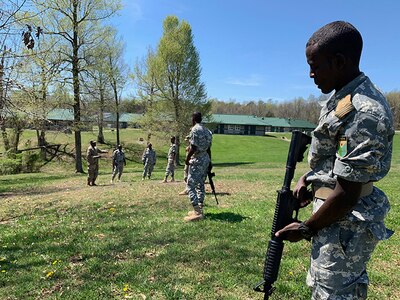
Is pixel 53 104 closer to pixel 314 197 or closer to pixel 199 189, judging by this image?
pixel 199 189

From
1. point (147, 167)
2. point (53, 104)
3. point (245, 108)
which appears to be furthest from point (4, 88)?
point (245, 108)

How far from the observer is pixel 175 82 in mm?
37219


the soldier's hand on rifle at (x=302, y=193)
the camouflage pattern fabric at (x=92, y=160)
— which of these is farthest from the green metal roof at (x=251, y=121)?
the soldier's hand on rifle at (x=302, y=193)

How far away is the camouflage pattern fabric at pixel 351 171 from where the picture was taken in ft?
6.32

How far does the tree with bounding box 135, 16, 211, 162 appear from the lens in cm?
3659

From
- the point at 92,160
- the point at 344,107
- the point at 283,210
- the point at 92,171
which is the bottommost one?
the point at 92,171

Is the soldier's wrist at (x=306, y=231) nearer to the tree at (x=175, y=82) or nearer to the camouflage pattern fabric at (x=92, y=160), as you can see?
the camouflage pattern fabric at (x=92, y=160)

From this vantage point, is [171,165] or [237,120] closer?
[171,165]

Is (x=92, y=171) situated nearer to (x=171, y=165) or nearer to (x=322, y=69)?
(x=171, y=165)

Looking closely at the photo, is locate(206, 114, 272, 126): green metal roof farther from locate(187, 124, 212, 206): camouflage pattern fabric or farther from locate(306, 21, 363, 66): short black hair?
locate(306, 21, 363, 66): short black hair

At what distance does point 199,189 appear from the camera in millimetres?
7480

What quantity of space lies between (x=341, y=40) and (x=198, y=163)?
5465 millimetres

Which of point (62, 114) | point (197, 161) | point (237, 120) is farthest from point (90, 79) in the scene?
point (237, 120)

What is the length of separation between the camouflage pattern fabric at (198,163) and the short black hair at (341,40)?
17.0 ft
